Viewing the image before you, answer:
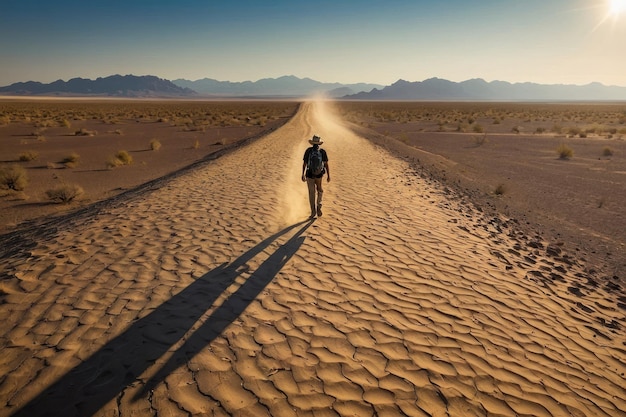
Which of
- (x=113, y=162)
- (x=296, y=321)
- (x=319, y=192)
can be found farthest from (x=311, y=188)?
(x=113, y=162)

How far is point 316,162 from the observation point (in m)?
7.57

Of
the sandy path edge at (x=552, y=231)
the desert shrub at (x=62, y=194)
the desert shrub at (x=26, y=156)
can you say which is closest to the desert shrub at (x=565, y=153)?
the sandy path edge at (x=552, y=231)

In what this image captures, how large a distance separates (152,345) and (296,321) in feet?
5.62

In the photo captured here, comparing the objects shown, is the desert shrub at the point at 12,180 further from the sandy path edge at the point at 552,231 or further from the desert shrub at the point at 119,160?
the sandy path edge at the point at 552,231

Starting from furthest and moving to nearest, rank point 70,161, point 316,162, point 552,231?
point 70,161 → point 552,231 → point 316,162

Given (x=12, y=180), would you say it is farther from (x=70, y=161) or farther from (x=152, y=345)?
(x=152, y=345)

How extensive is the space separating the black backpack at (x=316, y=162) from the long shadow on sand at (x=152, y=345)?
105 inches

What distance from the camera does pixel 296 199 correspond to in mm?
9961

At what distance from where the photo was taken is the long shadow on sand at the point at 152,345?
317 centimetres

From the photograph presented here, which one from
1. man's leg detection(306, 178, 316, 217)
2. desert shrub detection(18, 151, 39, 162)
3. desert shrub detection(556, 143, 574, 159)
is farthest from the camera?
desert shrub detection(556, 143, 574, 159)

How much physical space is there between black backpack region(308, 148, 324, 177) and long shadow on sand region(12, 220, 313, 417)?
8.73 feet

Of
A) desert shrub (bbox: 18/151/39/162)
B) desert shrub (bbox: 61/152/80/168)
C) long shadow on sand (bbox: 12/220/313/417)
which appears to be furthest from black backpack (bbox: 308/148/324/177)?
desert shrub (bbox: 18/151/39/162)

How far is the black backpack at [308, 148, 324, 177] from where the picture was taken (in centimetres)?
757

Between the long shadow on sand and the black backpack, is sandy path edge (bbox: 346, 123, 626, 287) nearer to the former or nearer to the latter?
the black backpack
